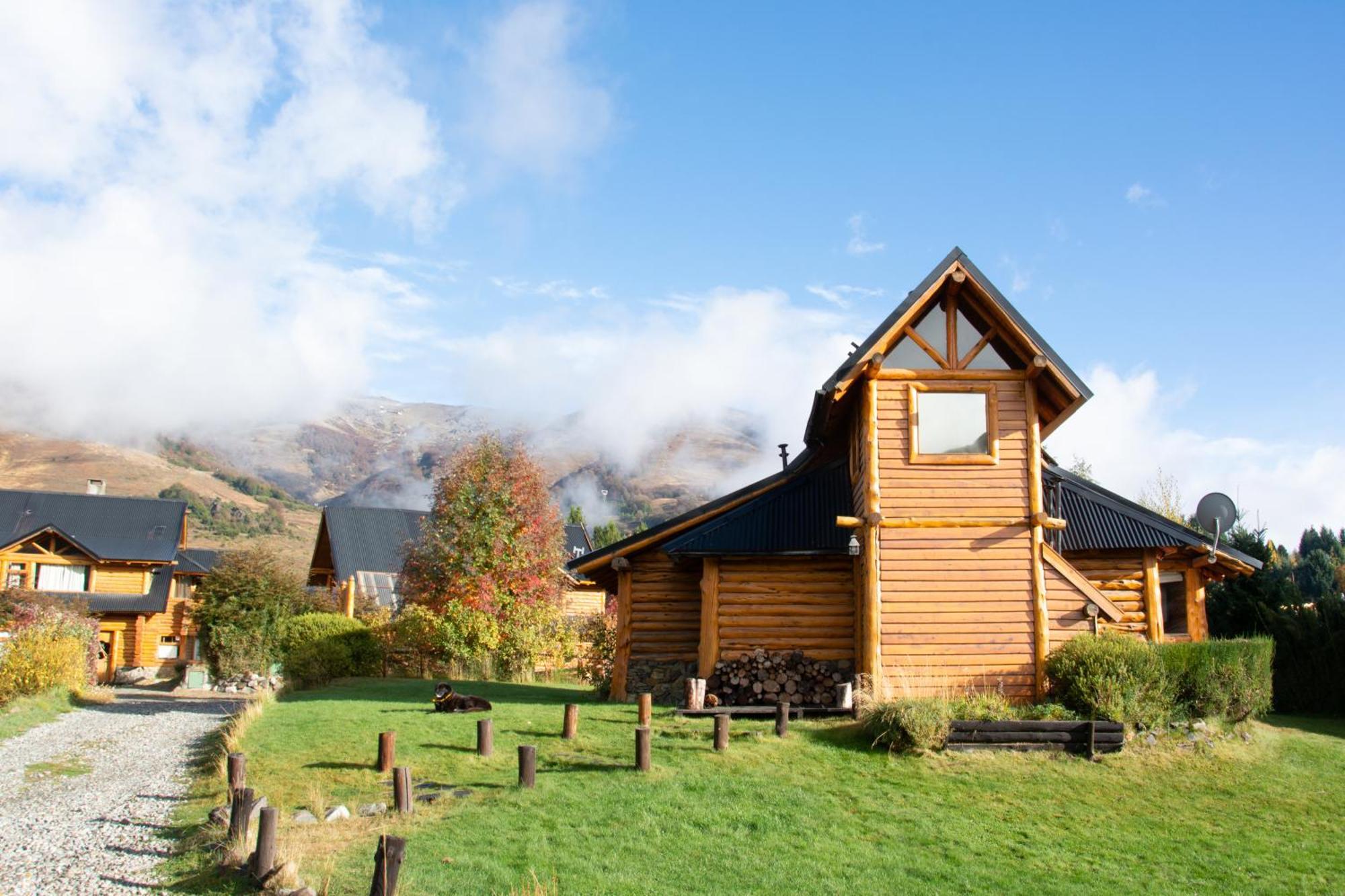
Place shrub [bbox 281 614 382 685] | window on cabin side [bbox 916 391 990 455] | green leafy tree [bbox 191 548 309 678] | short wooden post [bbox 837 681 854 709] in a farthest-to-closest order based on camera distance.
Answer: green leafy tree [bbox 191 548 309 678]
shrub [bbox 281 614 382 685]
window on cabin side [bbox 916 391 990 455]
short wooden post [bbox 837 681 854 709]

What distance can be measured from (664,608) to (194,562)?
39.1 metres

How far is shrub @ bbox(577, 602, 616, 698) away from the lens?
89.7 ft

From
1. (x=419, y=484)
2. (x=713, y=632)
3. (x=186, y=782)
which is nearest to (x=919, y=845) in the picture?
(x=713, y=632)

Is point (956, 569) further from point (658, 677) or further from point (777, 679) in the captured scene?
point (658, 677)

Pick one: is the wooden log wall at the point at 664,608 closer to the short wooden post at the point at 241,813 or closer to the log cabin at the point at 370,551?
the short wooden post at the point at 241,813

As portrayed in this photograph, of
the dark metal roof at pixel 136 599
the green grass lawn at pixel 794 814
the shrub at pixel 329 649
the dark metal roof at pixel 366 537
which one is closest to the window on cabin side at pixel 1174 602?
the green grass lawn at pixel 794 814

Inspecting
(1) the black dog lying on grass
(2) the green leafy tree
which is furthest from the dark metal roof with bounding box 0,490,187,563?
(1) the black dog lying on grass

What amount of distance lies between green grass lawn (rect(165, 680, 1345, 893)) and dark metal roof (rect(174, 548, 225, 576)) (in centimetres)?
3518

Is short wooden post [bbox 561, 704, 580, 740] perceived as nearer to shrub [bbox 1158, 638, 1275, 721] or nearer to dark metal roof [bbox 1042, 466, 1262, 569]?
shrub [bbox 1158, 638, 1275, 721]

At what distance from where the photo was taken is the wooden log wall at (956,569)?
17.4m

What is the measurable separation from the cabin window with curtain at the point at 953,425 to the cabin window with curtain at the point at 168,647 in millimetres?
41039

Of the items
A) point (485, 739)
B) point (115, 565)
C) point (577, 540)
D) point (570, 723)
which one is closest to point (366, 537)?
point (577, 540)

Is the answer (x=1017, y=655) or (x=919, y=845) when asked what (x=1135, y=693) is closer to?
(x=1017, y=655)

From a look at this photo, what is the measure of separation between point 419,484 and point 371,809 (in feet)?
553
